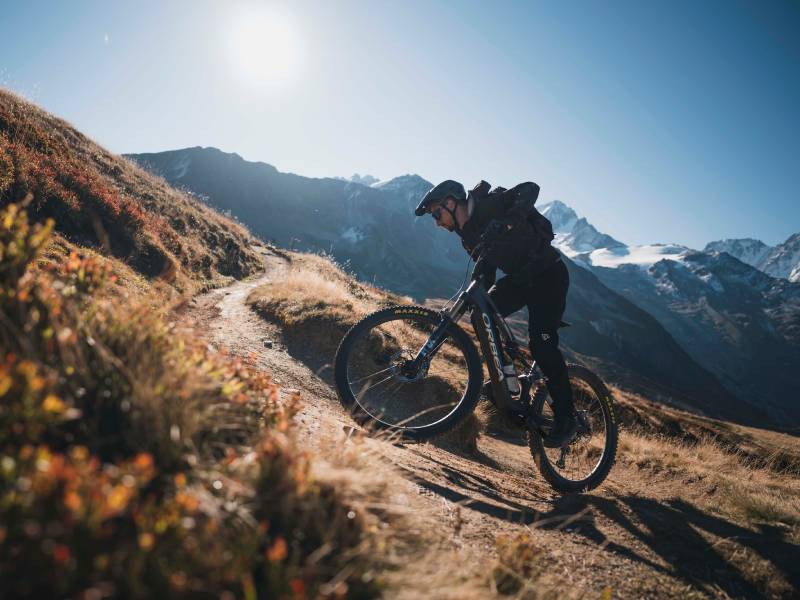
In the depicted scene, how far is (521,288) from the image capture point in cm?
551

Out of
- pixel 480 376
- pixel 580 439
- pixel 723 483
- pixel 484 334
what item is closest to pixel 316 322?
pixel 484 334

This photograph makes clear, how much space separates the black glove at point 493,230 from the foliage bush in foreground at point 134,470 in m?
3.09

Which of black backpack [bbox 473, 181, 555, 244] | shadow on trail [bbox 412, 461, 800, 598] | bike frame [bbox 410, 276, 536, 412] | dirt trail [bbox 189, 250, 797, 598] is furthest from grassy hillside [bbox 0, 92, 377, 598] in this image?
black backpack [bbox 473, 181, 555, 244]

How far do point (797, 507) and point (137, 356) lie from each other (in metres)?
8.03

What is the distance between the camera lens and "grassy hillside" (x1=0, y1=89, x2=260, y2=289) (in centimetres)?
992

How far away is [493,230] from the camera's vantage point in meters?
5.06

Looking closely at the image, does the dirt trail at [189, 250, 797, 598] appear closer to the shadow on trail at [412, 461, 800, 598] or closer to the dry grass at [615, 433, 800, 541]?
the shadow on trail at [412, 461, 800, 598]

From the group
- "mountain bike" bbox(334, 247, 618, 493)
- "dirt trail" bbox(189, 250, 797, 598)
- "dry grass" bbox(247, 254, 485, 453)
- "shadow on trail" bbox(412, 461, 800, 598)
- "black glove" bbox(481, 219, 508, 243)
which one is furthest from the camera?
"dry grass" bbox(247, 254, 485, 453)

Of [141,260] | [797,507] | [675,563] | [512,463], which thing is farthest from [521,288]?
[141,260]

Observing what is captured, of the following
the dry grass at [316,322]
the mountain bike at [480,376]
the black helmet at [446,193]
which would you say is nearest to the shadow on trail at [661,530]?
the mountain bike at [480,376]

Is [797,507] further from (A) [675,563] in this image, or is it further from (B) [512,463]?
(B) [512,463]

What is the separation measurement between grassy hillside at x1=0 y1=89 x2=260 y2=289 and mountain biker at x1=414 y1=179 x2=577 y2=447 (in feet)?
13.8

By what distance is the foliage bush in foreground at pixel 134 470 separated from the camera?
1.46 m

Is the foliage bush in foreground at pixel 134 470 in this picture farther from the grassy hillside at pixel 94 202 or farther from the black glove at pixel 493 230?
the black glove at pixel 493 230
